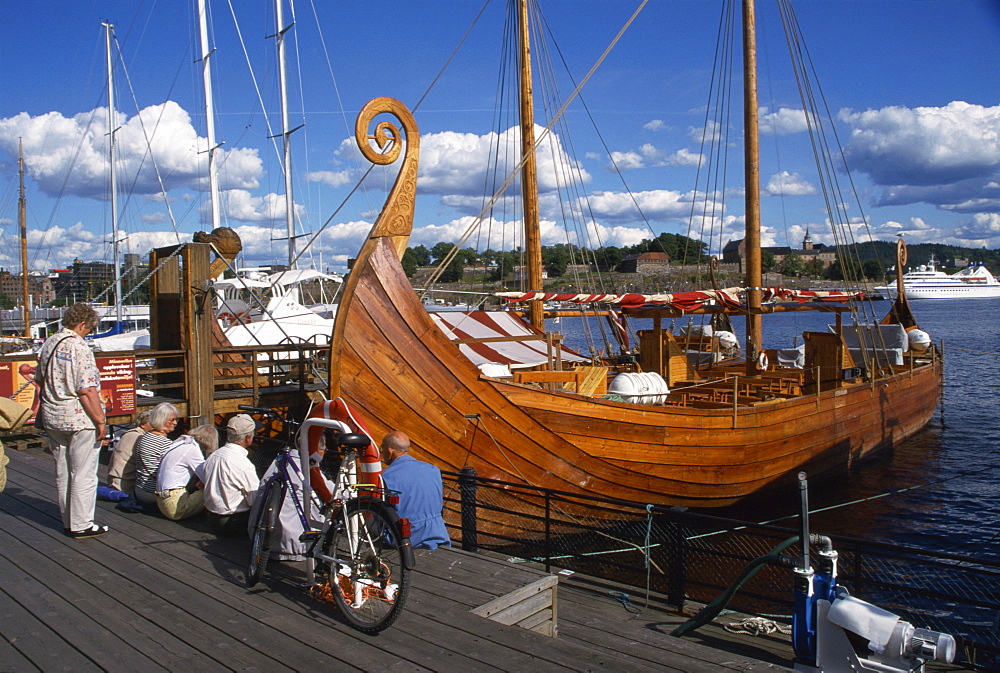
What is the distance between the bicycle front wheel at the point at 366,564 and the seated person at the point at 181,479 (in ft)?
7.23

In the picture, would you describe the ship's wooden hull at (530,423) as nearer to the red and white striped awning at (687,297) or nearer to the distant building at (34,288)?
the red and white striped awning at (687,297)

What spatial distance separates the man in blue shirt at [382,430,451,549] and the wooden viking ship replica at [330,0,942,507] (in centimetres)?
226

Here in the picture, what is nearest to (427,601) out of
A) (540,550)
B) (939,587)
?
(540,550)

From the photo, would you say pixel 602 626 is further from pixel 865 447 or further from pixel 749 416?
pixel 865 447

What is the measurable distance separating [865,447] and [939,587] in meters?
5.04

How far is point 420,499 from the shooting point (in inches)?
203

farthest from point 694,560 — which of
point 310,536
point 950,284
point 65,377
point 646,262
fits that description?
point 950,284

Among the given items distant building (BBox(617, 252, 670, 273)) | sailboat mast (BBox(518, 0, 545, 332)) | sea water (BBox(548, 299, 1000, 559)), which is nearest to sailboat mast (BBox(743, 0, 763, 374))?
sea water (BBox(548, 299, 1000, 559))

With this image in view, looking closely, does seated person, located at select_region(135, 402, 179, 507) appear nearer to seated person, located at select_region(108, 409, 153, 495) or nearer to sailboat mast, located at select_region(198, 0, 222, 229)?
seated person, located at select_region(108, 409, 153, 495)

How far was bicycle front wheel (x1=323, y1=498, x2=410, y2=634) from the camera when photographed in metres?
3.68

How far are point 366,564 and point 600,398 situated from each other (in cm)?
529

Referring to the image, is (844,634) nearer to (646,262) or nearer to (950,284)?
(646,262)

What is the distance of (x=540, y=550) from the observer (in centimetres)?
861

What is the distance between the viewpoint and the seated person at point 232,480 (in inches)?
198
